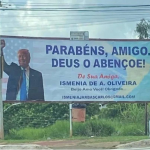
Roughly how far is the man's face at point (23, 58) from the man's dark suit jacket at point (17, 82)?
230 millimetres

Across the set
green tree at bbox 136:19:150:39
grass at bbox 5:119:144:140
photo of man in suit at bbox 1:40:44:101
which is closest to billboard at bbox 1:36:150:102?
photo of man in suit at bbox 1:40:44:101

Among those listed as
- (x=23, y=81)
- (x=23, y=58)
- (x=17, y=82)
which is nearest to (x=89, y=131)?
(x=23, y=81)

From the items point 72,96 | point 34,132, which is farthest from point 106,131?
point 34,132

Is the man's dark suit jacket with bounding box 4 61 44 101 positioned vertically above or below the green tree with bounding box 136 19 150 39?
below

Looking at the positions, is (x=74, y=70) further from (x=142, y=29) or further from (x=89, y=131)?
(x=142, y=29)

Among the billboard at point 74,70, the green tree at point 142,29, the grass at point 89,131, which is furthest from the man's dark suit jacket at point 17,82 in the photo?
the green tree at point 142,29

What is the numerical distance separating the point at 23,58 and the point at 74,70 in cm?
224

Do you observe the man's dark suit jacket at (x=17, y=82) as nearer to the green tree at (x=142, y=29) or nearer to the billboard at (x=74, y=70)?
the billboard at (x=74, y=70)

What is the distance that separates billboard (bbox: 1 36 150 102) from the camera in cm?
1587

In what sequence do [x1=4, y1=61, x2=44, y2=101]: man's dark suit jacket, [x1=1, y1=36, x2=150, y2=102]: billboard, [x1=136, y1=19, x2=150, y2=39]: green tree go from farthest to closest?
1. [x1=136, y1=19, x2=150, y2=39]: green tree
2. [x1=1, y1=36, x2=150, y2=102]: billboard
3. [x1=4, y1=61, x2=44, y2=101]: man's dark suit jacket

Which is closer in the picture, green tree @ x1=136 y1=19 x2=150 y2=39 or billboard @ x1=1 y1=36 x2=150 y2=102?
billboard @ x1=1 y1=36 x2=150 y2=102

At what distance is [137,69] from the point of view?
54.3 ft

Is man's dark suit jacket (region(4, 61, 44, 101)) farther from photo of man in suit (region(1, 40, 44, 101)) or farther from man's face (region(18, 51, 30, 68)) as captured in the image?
man's face (region(18, 51, 30, 68))

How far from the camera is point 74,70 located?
1611 cm
